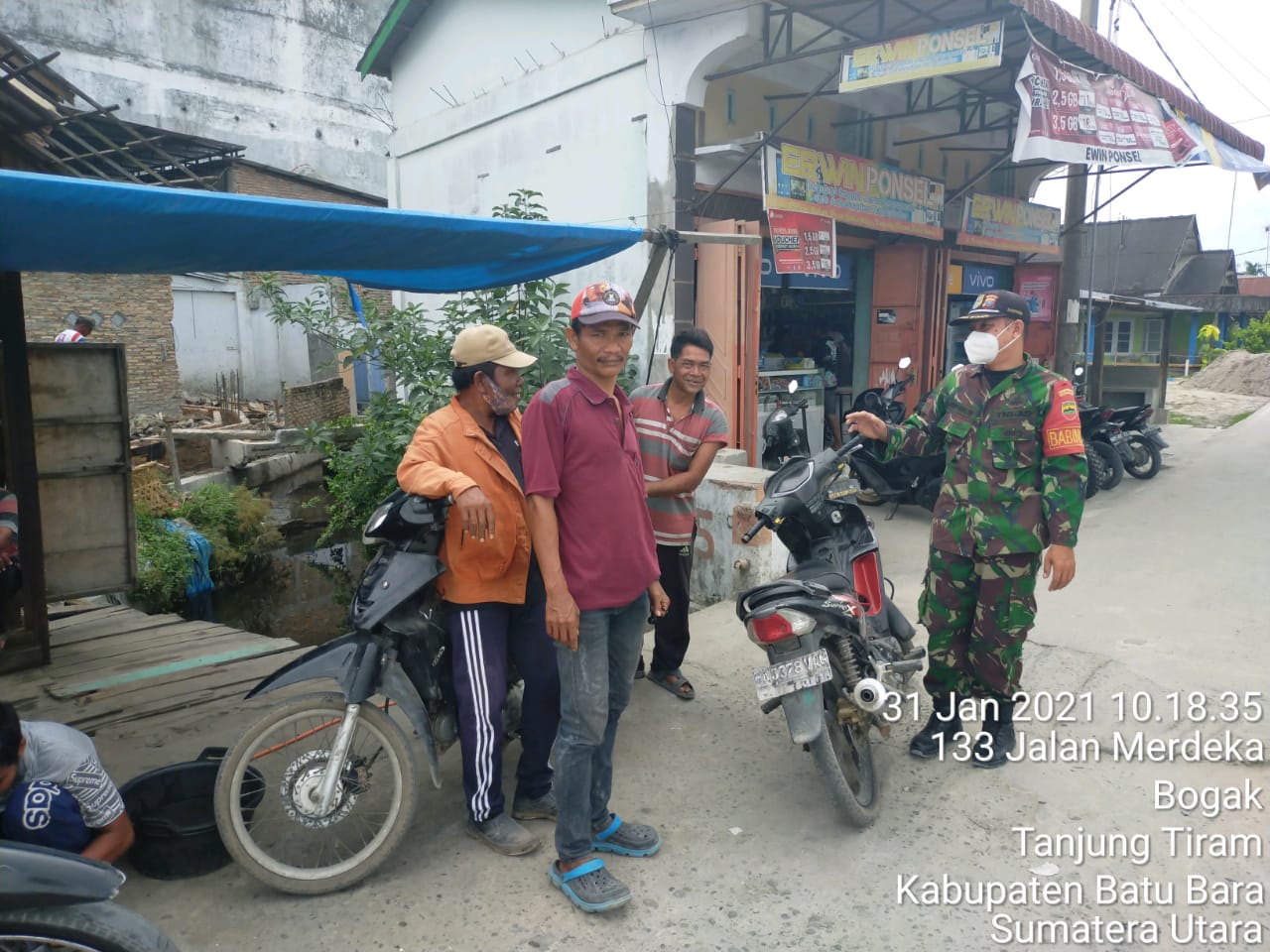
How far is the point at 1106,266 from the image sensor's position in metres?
30.9

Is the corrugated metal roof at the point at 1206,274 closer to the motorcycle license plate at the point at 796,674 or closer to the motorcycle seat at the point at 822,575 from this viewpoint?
the motorcycle seat at the point at 822,575

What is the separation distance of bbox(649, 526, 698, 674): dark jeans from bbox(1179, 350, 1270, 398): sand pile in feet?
72.9

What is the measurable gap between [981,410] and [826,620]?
1.04 metres

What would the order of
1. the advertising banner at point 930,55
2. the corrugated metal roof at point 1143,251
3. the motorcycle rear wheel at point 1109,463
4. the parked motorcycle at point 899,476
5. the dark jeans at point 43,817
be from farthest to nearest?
the corrugated metal roof at point 1143,251 < the motorcycle rear wheel at point 1109,463 < the parked motorcycle at point 899,476 < the advertising banner at point 930,55 < the dark jeans at point 43,817

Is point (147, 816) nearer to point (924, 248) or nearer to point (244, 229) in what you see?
point (244, 229)

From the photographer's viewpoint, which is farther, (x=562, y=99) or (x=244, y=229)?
(x=562, y=99)

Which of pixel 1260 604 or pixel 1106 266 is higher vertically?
pixel 1106 266

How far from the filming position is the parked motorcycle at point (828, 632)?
9.20ft

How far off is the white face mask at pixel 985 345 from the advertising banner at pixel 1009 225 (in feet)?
25.6

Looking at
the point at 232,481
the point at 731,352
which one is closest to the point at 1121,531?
the point at 731,352

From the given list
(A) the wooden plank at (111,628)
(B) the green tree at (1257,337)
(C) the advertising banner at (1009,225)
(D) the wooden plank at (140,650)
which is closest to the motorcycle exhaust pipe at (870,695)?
(D) the wooden plank at (140,650)

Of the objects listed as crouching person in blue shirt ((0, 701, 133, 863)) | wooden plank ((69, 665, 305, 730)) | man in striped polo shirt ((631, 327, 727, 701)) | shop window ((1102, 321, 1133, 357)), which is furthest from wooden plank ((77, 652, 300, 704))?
shop window ((1102, 321, 1133, 357))

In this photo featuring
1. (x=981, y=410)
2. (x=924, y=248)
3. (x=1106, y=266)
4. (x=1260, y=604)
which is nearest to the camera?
(x=981, y=410)

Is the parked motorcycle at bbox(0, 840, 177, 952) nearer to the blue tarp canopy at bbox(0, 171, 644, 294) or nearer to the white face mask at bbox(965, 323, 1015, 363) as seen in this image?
the blue tarp canopy at bbox(0, 171, 644, 294)
